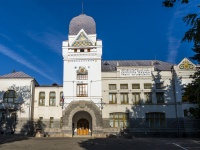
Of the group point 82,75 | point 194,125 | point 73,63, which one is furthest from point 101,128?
point 194,125

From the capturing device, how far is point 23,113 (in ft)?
130

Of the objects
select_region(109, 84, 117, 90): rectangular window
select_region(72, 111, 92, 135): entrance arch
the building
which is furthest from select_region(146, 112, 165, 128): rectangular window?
select_region(72, 111, 92, 135): entrance arch

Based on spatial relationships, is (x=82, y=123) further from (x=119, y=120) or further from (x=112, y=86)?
(x=112, y=86)

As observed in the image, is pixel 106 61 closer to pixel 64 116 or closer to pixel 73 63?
pixel 73 63

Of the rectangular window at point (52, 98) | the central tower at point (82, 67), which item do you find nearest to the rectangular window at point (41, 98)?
the rectangular window at point (52, 98)

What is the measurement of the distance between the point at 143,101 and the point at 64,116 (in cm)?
1279

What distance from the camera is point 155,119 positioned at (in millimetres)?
38875

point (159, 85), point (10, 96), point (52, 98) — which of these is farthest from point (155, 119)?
point (10, 96)

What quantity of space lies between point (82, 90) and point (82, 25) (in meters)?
12.1

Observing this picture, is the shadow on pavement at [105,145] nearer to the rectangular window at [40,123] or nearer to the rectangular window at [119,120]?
the rectangular window at [119,120]

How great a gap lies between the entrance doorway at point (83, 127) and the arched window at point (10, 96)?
1143 cm

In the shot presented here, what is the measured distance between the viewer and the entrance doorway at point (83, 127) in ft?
130

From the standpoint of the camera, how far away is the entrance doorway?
1566 inches

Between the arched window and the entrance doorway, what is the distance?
11.4 m
